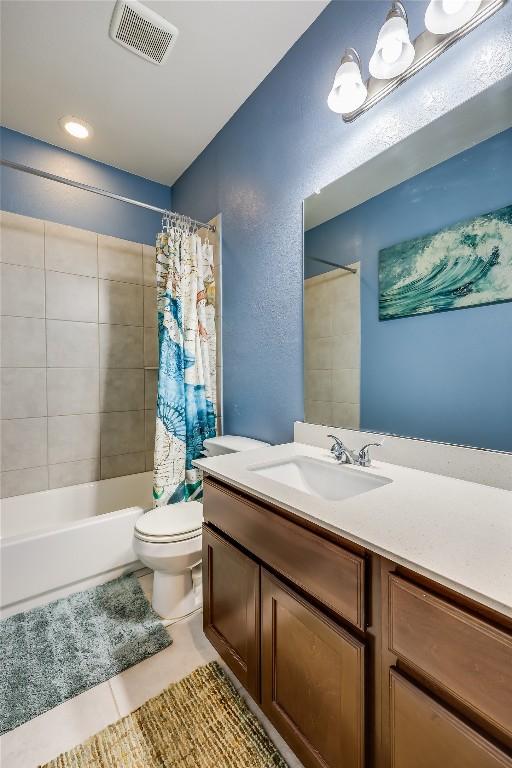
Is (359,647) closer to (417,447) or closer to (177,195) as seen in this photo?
(417,447)

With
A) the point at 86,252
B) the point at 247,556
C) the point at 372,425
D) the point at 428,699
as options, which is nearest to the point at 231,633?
the point at 247,556

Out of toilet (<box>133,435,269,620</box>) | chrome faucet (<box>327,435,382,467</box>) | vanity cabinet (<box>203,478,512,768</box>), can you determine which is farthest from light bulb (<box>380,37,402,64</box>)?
toilet (<box>133,435,269,620</box>)

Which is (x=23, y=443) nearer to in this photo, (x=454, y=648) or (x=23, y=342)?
(x=23, y=342)

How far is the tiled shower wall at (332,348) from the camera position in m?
1.35

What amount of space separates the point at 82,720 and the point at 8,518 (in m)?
1.36

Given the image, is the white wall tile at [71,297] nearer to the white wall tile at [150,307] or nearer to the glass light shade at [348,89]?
the white wall tile at [150,307]

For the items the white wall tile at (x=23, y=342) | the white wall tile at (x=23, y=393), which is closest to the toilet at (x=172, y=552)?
the white wall tile at (x=23, y=393)

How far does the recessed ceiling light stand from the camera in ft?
6.62

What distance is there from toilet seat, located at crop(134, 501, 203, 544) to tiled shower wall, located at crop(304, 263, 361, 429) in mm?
746

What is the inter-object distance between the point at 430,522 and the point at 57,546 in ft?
5.53

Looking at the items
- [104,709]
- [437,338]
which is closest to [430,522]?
[437,338]

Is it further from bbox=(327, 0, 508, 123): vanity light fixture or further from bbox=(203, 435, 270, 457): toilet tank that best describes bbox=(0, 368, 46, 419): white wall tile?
bbox=(327, 0, 508, 123): vanity light fixture

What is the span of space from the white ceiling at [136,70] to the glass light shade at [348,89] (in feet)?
1.64

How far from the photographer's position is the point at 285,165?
165cm
